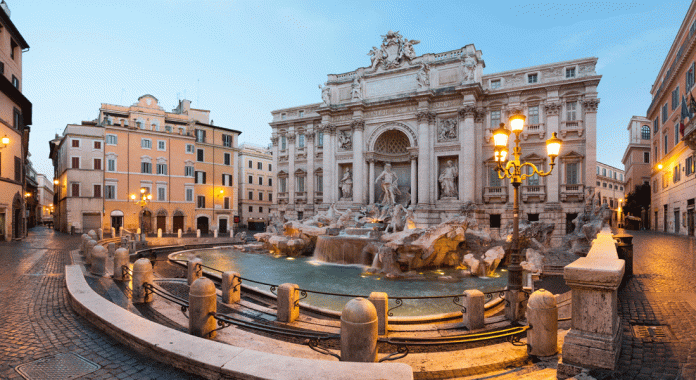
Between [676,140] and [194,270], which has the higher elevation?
[676,140]

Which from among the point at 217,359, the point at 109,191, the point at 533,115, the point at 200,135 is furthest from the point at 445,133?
the point at 109,191

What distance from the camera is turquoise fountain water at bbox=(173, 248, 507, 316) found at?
10.1m

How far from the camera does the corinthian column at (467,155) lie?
2575cm

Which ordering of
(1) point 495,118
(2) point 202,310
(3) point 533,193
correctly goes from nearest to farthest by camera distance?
(2) point 202,310
(3) point 533,193
(1) point 495,118

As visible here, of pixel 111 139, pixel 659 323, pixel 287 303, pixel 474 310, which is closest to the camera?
pixel 659 323

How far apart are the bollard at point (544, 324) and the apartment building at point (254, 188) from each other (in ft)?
151

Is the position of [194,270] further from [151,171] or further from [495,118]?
[151,171]

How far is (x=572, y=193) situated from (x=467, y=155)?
739 centimetres

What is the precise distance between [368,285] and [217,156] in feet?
114

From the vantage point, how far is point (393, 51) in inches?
1153

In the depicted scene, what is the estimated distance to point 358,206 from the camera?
96.4 feet

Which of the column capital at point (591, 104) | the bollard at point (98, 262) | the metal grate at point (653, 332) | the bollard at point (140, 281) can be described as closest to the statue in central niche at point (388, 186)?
the column capital at point (591, 104)

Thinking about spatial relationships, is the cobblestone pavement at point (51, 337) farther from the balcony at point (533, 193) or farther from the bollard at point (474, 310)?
the balcony at point (533, 193)

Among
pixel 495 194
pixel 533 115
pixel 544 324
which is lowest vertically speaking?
pixel 544 324
